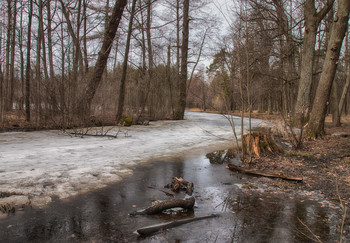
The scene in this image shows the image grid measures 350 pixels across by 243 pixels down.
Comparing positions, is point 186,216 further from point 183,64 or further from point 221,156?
point 183,64

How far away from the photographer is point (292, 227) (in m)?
3.01

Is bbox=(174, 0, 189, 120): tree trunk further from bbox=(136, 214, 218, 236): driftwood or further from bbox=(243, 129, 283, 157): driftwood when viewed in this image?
bbox=(136, 214, 218, 236): driftwood

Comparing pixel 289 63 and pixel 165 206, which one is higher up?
pixel 289 63

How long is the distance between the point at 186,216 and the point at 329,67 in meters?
8.36

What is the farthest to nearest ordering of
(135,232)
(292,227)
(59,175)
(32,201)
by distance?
(59,175) → (32,201) → (292,227) → (135,232)

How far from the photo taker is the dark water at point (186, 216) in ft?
8.90

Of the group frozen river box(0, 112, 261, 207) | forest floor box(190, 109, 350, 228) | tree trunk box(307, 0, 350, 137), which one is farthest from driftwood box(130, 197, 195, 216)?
tree trunk box(307, 0, 350, 137)

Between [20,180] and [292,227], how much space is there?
4.05 m

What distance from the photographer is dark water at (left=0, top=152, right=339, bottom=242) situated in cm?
271

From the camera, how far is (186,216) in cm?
327

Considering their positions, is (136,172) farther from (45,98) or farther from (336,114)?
(336,114)

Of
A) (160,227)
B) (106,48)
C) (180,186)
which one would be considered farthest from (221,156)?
(106,48)

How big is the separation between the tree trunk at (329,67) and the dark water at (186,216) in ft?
20.4

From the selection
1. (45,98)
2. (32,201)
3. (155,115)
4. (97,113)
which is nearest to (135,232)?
(32,201)
